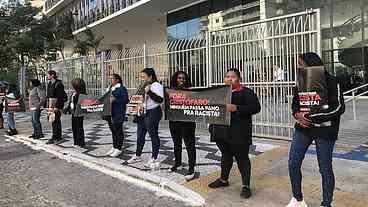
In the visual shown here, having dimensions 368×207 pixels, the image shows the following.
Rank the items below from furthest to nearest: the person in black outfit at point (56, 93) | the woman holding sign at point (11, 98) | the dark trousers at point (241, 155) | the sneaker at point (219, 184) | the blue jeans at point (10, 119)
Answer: the blue jeans at point (10, 119) → the woman holding sign at point (11, 98) → the person in black outfit at point (56, 93) → the sneaker at point (219, 184) → the dark trousers at point (241, 155)

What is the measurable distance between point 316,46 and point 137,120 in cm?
363

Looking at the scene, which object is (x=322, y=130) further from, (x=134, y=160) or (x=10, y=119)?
(x=10, y=119)

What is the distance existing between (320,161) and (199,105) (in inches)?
86.1

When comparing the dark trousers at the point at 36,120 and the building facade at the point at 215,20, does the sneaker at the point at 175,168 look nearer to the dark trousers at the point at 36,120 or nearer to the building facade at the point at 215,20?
the dark trousers at the point at 36,120

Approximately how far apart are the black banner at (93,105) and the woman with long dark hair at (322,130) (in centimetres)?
472

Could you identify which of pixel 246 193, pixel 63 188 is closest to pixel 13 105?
pixel 63 188

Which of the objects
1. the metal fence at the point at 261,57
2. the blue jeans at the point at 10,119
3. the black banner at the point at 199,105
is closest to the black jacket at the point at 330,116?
the black banner at the point at 199,105

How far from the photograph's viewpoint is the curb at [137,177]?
19.7ft

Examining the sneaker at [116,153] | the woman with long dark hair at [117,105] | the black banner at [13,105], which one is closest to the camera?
the woman with long dark hair at [117,105]

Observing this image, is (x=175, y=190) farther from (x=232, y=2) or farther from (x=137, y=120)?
(x=232, y=2)

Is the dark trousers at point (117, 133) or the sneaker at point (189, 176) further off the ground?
the dark trousers at point (117, 133)

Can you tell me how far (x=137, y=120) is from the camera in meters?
Answer: 7.61

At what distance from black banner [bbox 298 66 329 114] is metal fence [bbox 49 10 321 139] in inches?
149

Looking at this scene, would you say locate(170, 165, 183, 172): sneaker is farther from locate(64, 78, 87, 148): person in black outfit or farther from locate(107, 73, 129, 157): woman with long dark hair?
locate(64, 78, 87, 148): person in black outfit
